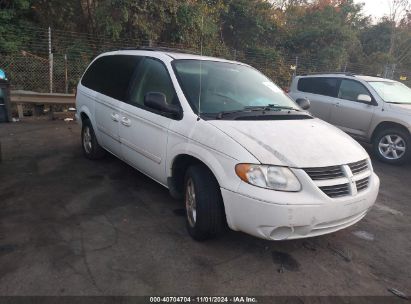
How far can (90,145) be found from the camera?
5.74 metres

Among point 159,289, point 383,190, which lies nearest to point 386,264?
point 159,289

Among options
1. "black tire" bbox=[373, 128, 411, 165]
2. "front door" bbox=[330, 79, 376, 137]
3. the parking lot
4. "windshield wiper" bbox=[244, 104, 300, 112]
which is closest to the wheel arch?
the parking lot

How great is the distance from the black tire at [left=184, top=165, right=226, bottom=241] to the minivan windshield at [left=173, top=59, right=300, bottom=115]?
672 millimetres

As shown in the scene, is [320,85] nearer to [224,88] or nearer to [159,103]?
[224,88]

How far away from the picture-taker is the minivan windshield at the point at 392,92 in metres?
7.46

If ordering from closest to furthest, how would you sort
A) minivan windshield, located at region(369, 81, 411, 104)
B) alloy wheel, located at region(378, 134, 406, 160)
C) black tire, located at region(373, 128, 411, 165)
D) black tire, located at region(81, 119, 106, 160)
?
black tire, located at region(81, 119, 106, 160)
black tire, located at region(373, 128, 411, 165)
alloy wheel, located at region(378, 134, 406, 160)
minivan windshield, located at region(369, 81, 411, 104)

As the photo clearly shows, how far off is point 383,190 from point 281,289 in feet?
11.4

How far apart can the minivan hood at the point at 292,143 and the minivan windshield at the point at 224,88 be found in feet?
1.31

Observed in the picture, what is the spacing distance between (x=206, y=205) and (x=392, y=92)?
623 centimetres

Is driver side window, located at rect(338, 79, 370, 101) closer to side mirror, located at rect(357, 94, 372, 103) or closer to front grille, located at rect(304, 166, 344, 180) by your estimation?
side mirror, located at rect(357, 94, 372, 103)

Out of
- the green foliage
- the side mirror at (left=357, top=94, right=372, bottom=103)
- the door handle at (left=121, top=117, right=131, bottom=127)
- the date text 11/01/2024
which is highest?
the green foliage

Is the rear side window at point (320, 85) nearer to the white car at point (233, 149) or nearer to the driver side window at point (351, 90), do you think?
the driver side window at point (351, 90)

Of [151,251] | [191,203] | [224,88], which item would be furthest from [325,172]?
[151,251]

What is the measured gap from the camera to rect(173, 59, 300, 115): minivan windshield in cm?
378
